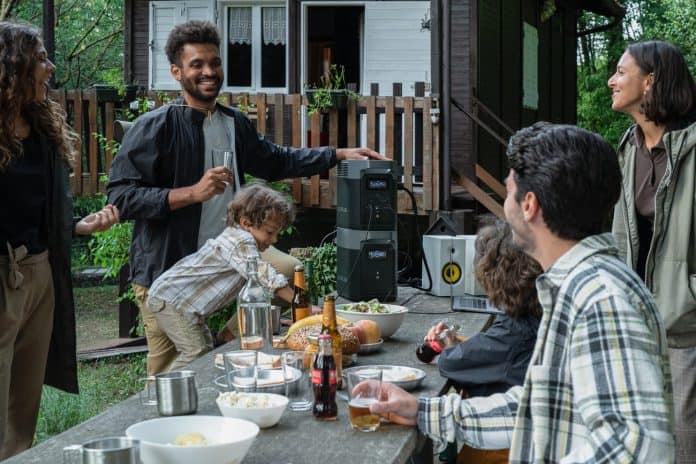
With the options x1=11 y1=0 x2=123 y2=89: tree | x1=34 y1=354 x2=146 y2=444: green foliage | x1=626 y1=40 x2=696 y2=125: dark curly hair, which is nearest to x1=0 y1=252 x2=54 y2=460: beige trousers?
x1=34 y1=354 x2=146 y2=444: green foliage

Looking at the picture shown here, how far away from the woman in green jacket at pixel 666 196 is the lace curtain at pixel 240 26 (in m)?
9.44

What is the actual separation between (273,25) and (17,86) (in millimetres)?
9501

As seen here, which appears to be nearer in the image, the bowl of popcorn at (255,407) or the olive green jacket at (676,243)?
the bowl of popcorn at (255,407)

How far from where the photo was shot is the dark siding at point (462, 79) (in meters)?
11.6

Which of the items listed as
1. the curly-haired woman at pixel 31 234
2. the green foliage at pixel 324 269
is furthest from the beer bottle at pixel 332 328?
the green foliage at pixel 324 269

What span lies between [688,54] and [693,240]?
2174 centimetres

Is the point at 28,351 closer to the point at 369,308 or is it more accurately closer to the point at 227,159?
the point at 227,159

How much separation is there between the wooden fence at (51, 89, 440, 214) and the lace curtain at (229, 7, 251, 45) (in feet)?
8.61

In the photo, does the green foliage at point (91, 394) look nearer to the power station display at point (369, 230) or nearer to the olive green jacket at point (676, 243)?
the power station display at point (369, 230)

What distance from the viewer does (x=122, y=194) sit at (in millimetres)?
4531

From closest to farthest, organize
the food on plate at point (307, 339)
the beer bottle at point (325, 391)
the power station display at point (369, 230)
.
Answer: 1. the beer bottle at point (325, 391)
2. the food on plate at point (307, 339)
3. the power station display at point (369, 230)

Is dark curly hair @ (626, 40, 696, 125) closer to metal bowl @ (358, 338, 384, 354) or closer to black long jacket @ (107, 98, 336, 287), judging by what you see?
metal bowl @ (358, 338, 384, 354)

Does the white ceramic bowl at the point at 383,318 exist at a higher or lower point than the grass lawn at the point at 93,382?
higher

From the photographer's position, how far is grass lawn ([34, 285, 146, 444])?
254 inches
